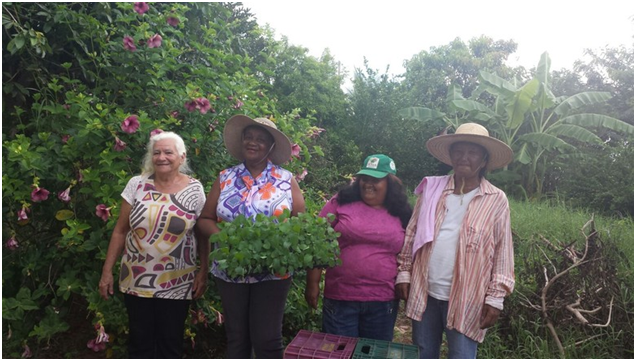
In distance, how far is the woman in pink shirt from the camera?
2.38 metres

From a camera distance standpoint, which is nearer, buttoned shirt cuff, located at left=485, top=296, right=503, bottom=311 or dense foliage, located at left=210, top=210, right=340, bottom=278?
dense foliage, located at left=210, top=210, right=340, bottom=278

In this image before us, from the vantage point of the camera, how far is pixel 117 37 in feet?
11.4

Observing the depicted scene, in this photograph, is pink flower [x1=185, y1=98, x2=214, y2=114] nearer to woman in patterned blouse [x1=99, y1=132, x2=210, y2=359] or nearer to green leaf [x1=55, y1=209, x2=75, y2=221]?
woman in patterned blouse [x1=99, y1=132, x2=210, y2=359]

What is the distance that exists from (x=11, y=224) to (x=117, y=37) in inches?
56.8

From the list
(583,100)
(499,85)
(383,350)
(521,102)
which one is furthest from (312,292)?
(583,100)

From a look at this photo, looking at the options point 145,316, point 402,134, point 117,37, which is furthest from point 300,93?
point 145,316

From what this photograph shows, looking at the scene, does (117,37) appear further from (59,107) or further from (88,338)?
(88,338)

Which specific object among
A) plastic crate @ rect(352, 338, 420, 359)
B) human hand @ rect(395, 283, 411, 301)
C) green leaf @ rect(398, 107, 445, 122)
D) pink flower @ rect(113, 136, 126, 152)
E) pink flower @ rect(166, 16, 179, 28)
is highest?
green leaf @ rect(398, 107, 445, 122)

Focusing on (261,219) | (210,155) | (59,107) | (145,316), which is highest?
(59,107)

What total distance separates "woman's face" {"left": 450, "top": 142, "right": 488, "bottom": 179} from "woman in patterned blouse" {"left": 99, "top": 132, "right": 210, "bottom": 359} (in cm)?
126

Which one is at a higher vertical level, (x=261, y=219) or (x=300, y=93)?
(x=300, y=93)

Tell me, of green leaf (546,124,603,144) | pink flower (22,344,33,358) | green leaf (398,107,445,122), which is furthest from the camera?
green leaf (398,107,445,122)

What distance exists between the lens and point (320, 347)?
2.02 meters

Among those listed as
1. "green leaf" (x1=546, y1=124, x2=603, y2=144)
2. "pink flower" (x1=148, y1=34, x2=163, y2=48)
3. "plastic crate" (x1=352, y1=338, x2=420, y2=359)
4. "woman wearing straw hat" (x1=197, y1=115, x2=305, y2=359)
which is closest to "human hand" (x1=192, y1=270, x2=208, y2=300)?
"woman wearing straw hat" (x1=197, y1=115, x2=305, y2=359)
